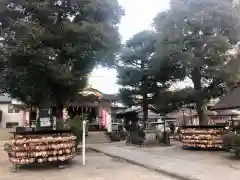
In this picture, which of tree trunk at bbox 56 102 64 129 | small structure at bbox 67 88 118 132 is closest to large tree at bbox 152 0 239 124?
tree trunk at bbox 56 102 64 129

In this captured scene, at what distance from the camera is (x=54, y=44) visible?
40.4 feet

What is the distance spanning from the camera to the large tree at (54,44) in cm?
1108

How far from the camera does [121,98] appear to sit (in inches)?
1082

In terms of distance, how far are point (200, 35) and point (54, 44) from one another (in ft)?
27.9

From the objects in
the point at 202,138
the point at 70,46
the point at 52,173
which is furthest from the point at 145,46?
the point at 52,173

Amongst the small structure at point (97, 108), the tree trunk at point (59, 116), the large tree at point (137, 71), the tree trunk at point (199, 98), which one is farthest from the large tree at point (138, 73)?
the tree trunk at point (59, 116)

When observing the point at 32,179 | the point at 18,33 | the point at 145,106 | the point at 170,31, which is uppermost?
the point at 170,31

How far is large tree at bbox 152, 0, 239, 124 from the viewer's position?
16484 mm

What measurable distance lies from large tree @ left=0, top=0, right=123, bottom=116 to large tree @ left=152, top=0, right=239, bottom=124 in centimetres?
479

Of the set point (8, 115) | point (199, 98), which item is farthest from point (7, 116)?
point (199, 98)

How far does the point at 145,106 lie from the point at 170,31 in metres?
10.5

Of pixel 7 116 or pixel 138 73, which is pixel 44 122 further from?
pixel 7 116

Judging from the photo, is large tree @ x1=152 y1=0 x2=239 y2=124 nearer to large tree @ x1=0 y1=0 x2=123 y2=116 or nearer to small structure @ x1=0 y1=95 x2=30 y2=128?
large tree @ x1=0 y1=0 x2=123 y2=116

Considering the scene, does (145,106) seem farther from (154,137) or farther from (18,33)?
(18,33)
